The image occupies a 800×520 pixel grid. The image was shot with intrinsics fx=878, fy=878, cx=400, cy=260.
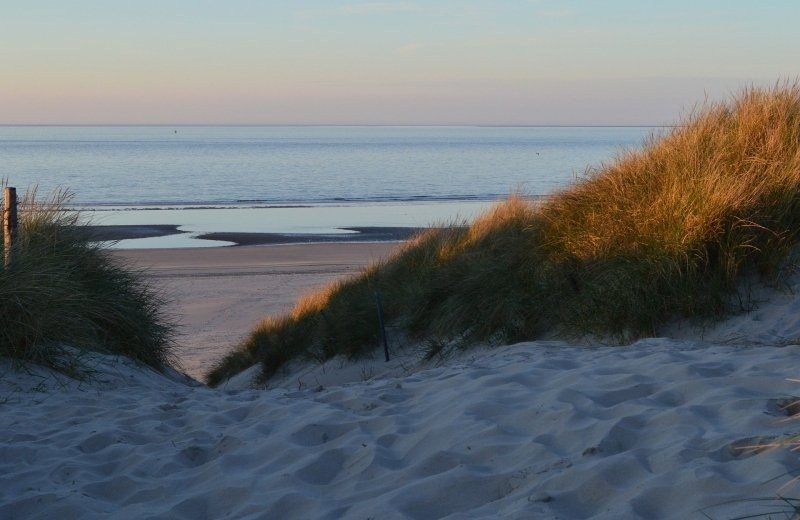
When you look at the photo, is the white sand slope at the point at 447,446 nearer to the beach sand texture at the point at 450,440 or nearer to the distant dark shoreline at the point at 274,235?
the beach sand texture at the point at 450,440

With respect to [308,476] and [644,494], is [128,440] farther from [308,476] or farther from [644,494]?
[644,494]

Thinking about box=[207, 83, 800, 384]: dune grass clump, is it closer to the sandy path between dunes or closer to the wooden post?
the sandy path between dunes

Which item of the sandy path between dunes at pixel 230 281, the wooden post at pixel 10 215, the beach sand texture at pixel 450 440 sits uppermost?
the wooden post at pixel 10 215

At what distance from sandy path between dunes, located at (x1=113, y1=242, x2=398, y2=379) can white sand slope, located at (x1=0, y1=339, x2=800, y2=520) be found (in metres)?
4.97

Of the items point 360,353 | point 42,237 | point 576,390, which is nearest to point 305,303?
point 360,353

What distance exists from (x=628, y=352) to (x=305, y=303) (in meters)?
5.78

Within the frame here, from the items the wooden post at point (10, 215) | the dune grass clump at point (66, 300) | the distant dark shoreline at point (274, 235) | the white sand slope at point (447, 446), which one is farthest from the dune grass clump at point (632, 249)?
the distant dark shoreline at point (274, 235)

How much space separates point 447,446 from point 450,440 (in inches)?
2.6

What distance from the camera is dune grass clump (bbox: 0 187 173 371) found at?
631 centimetres

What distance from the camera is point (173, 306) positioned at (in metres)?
13.6

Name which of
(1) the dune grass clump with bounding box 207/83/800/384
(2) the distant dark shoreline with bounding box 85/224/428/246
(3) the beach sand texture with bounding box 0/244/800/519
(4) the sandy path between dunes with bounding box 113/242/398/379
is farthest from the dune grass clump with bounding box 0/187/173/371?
(2) the distant dark shoreline with bounding box 85/224/428/246

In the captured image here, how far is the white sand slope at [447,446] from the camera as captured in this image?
3178mm

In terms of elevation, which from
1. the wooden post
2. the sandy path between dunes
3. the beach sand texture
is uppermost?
the wooden post

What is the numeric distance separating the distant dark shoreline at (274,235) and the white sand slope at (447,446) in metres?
16.8
